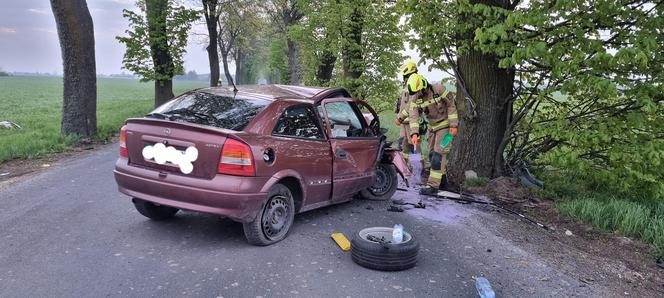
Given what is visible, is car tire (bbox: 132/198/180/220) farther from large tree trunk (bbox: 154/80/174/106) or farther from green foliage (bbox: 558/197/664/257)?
large tree trunk (bbox: 154/80/174/106)

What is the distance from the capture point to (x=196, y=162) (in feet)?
14.4

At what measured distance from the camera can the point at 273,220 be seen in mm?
4828

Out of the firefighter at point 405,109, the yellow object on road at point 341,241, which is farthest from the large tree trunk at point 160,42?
the yellow object on road at point 341,241

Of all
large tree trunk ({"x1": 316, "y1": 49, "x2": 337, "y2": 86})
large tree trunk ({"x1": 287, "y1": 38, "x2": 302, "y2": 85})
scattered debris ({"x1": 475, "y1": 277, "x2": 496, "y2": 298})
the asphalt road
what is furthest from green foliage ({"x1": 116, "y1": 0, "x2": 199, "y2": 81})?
scattered debris ({"x1": 475, "y1": 277, "x2": 496, "y2": 298})

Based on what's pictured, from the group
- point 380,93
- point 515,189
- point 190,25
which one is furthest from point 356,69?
point 515,189

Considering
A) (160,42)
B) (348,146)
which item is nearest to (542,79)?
(348,146)

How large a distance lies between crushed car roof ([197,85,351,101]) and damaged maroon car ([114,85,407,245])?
12 millimetres

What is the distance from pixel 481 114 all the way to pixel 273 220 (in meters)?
4.49

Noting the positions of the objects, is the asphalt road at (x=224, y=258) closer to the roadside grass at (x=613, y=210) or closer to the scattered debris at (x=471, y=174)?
the roadside grass at (x=613, y=210)

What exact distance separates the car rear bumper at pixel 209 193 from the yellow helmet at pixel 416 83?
3224 millimetres

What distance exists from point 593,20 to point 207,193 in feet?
17.5

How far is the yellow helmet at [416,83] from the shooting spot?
7.01 metres

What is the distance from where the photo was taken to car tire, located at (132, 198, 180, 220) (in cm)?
520

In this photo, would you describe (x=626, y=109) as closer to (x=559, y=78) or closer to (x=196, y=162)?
(x=559, y=78)
